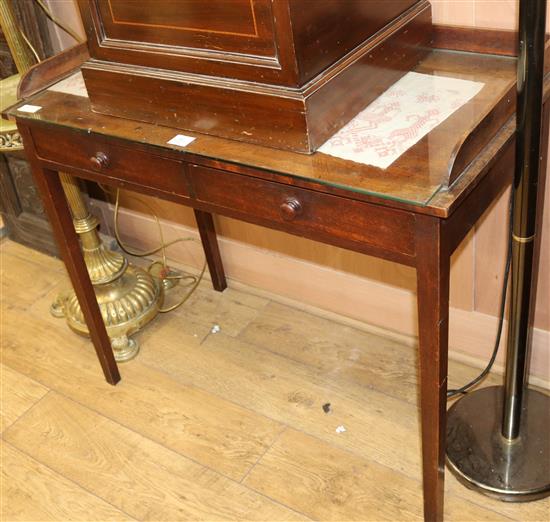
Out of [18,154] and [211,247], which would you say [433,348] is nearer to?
[211,247]

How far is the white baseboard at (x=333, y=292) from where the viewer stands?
77.2 inches

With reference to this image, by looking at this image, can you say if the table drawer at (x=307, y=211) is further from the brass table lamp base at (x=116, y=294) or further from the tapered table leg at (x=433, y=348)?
the brass table lamp base at (x=116, y=294)

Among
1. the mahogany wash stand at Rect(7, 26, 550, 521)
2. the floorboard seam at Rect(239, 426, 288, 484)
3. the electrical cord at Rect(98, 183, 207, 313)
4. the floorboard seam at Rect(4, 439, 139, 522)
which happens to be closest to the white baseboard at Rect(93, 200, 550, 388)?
the electrical cord at Rect(98, 183, 207, 313)

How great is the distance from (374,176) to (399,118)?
20 centimetres

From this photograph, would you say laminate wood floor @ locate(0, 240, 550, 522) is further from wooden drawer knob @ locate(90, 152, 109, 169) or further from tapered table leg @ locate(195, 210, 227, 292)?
wooden drawer knob @ locate(90, 152, 109, 169)

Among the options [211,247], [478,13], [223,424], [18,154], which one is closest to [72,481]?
[223,424]

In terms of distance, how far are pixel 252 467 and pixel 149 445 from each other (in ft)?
0.95

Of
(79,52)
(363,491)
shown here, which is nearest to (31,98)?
(79,52)

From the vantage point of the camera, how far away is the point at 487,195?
4.27 feet

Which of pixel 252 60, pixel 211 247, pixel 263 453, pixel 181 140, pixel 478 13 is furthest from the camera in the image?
pixel 211 247

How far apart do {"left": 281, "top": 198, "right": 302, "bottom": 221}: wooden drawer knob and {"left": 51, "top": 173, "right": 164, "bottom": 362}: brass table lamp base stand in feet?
3.21

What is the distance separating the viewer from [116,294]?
226cm

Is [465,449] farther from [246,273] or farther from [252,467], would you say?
[246,273]

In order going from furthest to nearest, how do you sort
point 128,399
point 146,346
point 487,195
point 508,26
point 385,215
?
1. point 146,346
2. point 128,399
3. point 508,26
4. point 487,195
5. point 385,215
